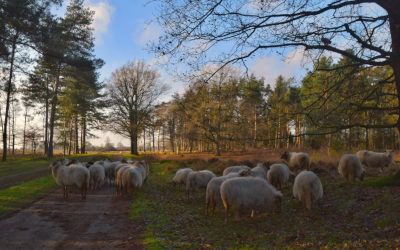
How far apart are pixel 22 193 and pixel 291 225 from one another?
39.5ft

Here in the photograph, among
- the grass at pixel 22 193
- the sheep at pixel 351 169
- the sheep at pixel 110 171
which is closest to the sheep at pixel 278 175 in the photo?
the sheep at pixel 351 169

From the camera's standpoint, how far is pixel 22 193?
1875 cm

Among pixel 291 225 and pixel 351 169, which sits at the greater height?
pixel 351 169

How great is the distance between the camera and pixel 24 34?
20312 millimetres

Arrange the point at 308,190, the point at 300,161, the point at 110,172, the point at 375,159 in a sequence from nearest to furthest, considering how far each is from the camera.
→ 1. the point at 308,190
2. the point at 300,161
3. the point at 110,172
4. the point at 375,159

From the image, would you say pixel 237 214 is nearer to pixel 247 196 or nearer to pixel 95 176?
pixel 247 196

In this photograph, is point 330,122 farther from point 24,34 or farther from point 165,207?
point 24,34

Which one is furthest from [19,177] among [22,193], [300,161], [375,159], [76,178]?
[375,159]

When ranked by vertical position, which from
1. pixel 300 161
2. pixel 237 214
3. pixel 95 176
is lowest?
pixel 237 214

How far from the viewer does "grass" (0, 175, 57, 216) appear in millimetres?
15707

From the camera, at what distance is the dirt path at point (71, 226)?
10.5 m

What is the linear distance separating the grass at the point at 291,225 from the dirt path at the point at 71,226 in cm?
60

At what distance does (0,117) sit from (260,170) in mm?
54204

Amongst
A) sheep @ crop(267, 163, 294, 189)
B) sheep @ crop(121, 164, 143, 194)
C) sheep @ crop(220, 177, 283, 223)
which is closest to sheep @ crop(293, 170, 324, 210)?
sheep @ crop(220, 177, 283, 223)
